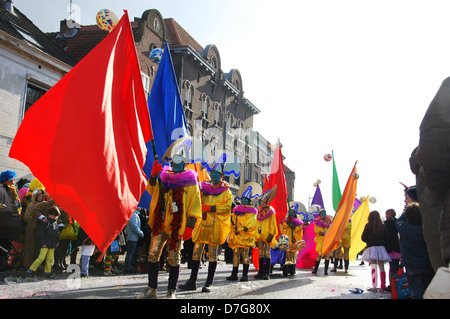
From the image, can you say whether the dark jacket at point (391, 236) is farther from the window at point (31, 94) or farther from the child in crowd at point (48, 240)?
the window at point (31, 94)

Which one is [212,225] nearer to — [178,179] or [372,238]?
[178,179]

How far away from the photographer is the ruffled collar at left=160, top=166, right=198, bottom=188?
20.9 feet

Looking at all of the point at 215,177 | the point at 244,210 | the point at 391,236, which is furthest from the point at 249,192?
the point at 391,236

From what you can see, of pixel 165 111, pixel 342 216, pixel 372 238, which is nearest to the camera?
pixel 165 111

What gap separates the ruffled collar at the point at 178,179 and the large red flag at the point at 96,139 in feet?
2.98

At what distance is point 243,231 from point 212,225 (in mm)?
2328

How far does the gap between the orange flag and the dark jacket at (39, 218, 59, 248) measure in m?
6.74

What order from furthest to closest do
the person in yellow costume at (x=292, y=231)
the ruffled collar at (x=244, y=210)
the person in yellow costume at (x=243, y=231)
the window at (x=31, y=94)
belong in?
the window at (x=31, y=94)
the person in yellow costume at (x=292, y=231)
the ruffled collar at (x=244, y=210)
the person in yellow costume at (x=243, y=231)

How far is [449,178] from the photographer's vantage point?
326cm

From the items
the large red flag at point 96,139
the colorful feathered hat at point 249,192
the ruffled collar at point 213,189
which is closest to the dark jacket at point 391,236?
the colorful feathered hat at point 249,192

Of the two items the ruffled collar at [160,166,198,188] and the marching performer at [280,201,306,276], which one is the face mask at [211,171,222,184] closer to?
the ruffled collar at [160,166,198,188]

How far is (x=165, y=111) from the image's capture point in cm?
879

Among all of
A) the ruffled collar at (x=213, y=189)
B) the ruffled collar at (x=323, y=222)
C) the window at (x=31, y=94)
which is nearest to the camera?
the ruffled collar at (x=213, y=189)

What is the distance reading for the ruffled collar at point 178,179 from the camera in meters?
6.36
